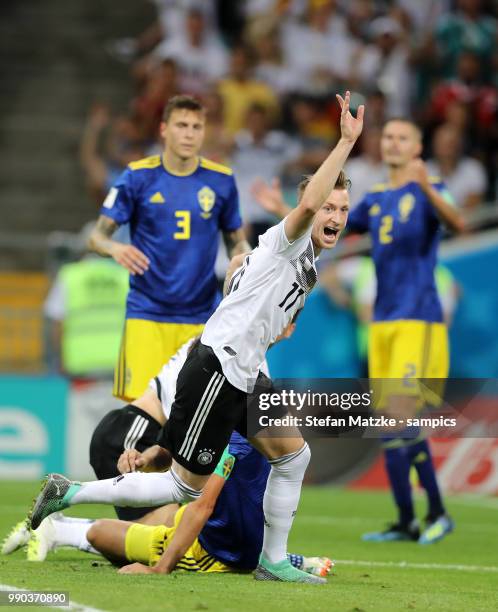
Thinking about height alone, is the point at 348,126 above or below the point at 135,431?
above

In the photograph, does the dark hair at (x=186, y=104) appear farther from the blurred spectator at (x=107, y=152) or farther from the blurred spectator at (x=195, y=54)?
the blurred spectator at (x=195, y=54)

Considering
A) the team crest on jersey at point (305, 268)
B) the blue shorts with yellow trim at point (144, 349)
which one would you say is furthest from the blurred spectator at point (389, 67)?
the team crest on jersey at point (305, 268)

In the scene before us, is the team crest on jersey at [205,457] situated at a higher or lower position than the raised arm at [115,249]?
lower

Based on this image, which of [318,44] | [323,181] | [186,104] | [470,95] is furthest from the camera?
[318,44]

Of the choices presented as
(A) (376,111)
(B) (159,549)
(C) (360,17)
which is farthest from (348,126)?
(C) (360,17)

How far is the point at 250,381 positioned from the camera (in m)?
6.34

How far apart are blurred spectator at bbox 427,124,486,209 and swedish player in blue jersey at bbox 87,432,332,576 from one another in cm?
788

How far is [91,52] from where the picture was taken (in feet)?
61.7

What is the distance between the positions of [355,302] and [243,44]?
4.85 m

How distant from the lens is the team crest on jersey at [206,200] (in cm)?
886

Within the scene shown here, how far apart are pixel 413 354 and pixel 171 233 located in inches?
73.4

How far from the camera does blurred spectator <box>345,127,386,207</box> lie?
14016mm

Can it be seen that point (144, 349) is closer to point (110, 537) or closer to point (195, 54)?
point (110, 537)

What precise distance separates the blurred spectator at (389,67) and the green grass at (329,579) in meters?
7.27
